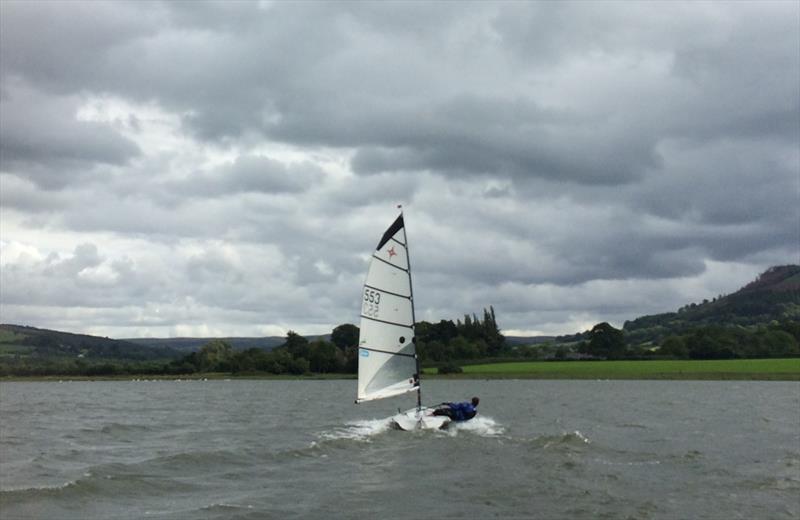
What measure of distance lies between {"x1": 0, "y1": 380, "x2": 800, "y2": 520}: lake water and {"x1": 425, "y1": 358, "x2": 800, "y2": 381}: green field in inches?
2695

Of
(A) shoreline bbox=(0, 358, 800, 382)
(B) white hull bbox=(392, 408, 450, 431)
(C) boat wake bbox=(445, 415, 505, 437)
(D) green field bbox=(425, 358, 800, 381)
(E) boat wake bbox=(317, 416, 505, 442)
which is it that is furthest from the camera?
(A) shoreline bbox=(0, 358, 800, 382)

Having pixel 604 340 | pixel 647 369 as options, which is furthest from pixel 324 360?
pixel 604 340

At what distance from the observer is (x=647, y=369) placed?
12388 cm

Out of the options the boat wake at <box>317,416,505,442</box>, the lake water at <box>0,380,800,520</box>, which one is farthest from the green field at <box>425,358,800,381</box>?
the boat wake at <box>317,416,505,442</box>

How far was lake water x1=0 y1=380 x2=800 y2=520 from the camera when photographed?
2008 centimetres

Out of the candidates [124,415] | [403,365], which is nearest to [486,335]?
[124,415]

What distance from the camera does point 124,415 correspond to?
174 feet

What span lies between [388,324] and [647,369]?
95759 mm

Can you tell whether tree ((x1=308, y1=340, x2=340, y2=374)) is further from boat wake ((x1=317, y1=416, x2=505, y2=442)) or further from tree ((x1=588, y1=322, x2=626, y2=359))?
boat wake ((x1=317, y1=416, x2=505, y2=442))

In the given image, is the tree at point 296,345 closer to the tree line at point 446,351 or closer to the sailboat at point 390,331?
the tree line at point 446,351

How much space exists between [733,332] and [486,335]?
50.9 meters

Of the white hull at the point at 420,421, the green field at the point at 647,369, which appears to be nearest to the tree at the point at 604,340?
the green field at the point at 647,369

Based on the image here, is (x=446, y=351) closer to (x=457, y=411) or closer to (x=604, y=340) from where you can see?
(x=604, y=340)

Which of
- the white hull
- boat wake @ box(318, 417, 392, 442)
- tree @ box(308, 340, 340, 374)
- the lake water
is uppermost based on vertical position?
tree @ box(308, 340, 340, 374)
